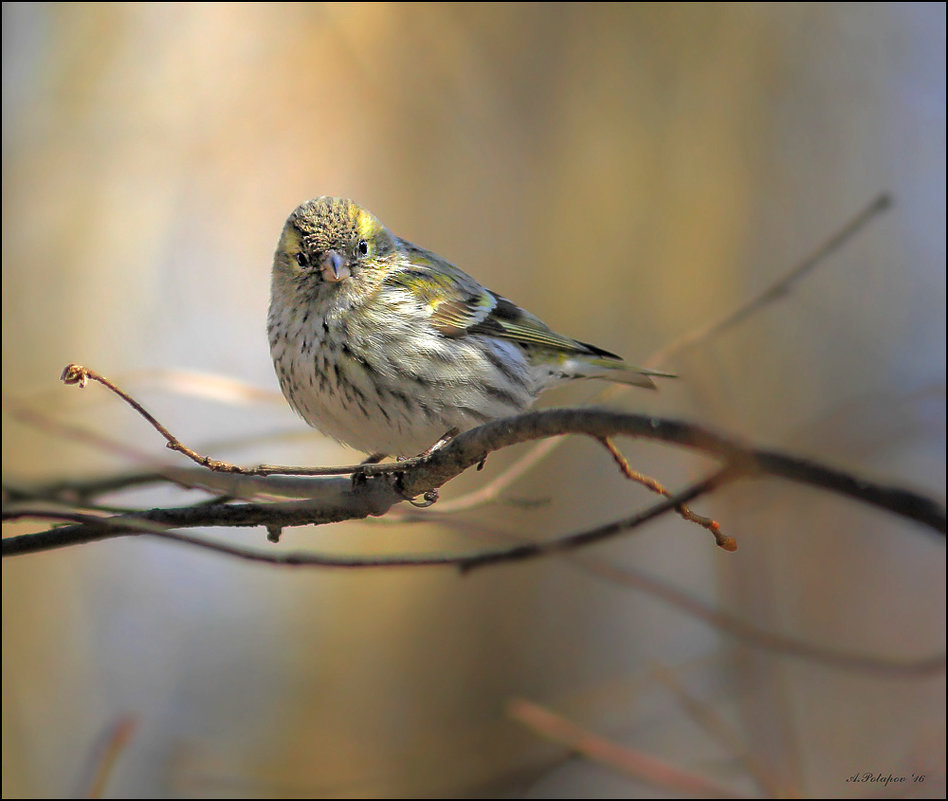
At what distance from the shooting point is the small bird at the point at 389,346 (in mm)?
3189

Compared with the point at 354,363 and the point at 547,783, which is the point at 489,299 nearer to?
the point at 354,363

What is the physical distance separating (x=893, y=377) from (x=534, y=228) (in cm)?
315

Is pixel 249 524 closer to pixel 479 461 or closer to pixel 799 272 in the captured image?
pixel 479 461

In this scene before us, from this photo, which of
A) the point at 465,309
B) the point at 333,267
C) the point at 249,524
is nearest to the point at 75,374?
the point at 249,524

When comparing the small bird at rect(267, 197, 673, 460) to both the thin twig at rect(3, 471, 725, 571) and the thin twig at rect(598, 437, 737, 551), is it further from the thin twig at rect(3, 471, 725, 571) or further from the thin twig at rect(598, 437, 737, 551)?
the thin twig at rect(598, 437, 737, 551)

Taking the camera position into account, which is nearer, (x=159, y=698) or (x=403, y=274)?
(x=403, y=274)

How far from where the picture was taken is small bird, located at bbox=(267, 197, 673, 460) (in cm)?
319

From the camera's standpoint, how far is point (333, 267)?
3385mm

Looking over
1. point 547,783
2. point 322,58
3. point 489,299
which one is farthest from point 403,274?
point 322,58

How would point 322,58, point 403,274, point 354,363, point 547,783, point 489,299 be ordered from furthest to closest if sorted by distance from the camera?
point 322,58
point 547,783
point 489,299
point 403,274
point 354,363

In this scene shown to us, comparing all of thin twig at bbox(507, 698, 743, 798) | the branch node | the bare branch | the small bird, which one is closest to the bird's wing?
the small bird

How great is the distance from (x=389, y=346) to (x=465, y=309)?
20.8 inches

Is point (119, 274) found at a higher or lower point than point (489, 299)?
higher

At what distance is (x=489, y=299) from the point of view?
12.8 ft
